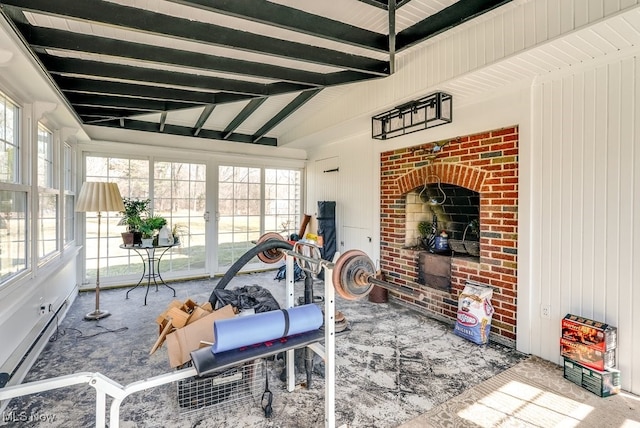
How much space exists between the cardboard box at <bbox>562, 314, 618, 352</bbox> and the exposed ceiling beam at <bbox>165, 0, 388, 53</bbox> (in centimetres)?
257

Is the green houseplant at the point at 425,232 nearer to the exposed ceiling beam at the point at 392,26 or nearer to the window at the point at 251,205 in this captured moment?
the exposed ceiling beam at the point at 392,26

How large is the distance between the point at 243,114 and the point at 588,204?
4007 mm

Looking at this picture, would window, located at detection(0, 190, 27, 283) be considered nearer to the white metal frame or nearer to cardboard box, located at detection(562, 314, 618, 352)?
the white metal frame

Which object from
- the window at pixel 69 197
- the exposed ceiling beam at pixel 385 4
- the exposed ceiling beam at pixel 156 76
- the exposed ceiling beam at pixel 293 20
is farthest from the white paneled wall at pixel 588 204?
the window at pixel 69 197

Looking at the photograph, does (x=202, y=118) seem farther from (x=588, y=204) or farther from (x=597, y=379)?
(x=597, y=379)

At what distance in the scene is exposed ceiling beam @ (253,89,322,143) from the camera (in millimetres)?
3990

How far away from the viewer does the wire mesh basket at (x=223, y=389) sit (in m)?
2.00

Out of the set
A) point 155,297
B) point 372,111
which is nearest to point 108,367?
point 155,297

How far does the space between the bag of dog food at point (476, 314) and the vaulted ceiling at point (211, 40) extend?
2287mm

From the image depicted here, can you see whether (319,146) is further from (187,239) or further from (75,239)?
(75,239)

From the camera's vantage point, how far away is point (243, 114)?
441 centimetres

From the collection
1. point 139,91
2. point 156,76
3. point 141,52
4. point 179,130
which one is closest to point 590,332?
point 141,52

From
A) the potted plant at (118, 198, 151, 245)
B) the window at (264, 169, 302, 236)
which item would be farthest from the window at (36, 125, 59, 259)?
the window at (264, 169, 302, 236)

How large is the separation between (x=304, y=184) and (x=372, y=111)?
10.2 ft
